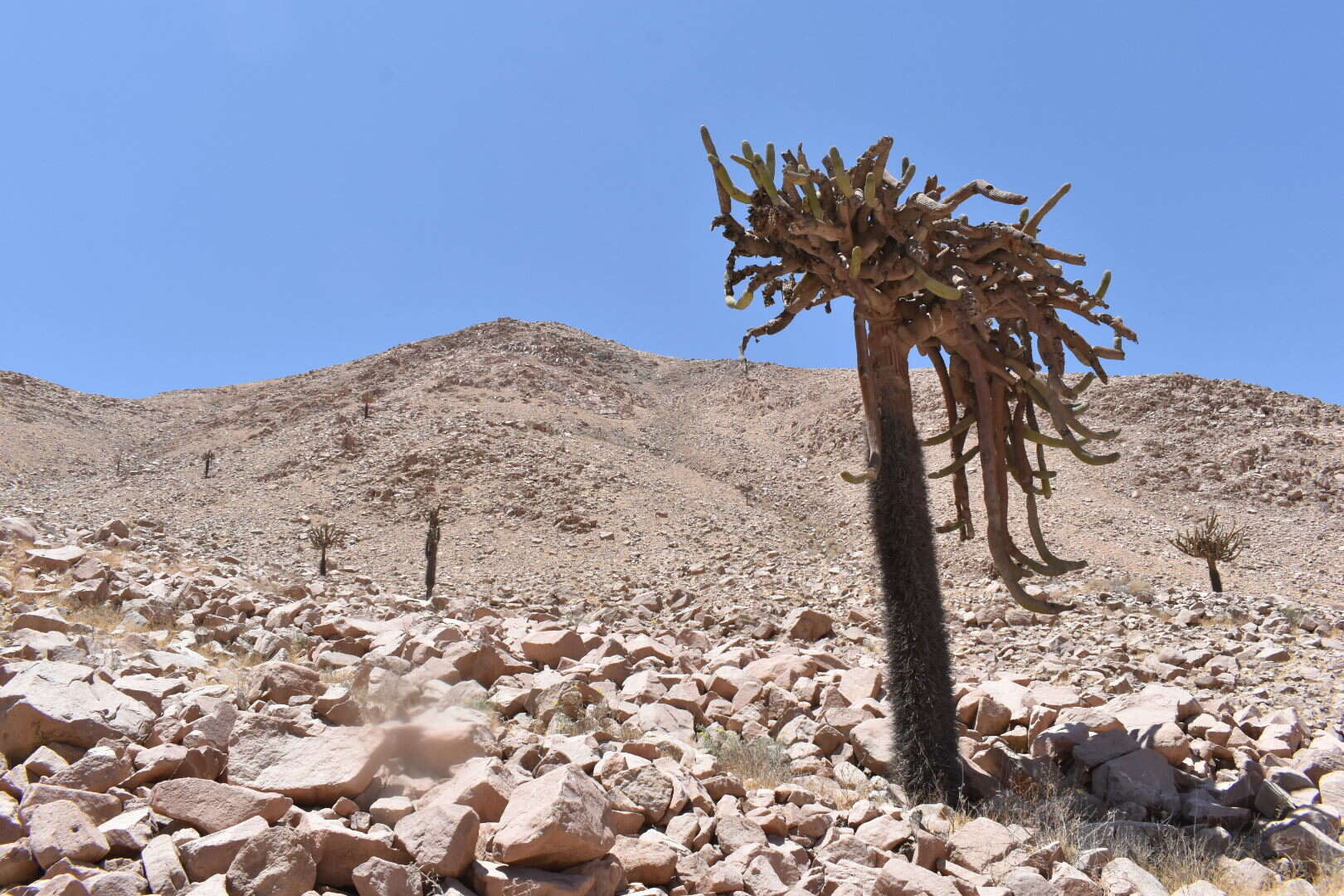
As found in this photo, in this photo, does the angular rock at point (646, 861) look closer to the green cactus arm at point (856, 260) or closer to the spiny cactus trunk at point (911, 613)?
the spiny cactus trunk at point (911, 613)

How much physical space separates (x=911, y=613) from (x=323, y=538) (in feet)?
57.4

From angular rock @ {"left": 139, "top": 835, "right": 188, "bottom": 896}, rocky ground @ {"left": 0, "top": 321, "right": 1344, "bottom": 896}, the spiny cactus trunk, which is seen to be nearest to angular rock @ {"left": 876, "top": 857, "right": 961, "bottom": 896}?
rocky ground @ {"left": 0, "top": 321, "right": 1344, "bottom": 896}

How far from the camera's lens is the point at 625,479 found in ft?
93.3

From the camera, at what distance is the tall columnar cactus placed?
227 inches

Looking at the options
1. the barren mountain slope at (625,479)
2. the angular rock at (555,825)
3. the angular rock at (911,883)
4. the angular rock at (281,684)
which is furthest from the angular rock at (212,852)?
the barren mountain slope at (625,479)

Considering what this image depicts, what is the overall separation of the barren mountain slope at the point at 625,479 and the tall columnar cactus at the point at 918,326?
8.88 meters

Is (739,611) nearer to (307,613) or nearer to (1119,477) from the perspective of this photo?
(307,613)

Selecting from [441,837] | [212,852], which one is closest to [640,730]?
[441,837]

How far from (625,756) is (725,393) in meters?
40.0

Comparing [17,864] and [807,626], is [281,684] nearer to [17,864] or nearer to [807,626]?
[17,864]

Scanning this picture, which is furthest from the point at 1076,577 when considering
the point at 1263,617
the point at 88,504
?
the point at 88,504

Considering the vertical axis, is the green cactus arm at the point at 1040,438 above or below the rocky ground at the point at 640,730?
above

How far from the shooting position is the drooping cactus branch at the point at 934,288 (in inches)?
235

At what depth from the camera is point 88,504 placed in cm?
2642
